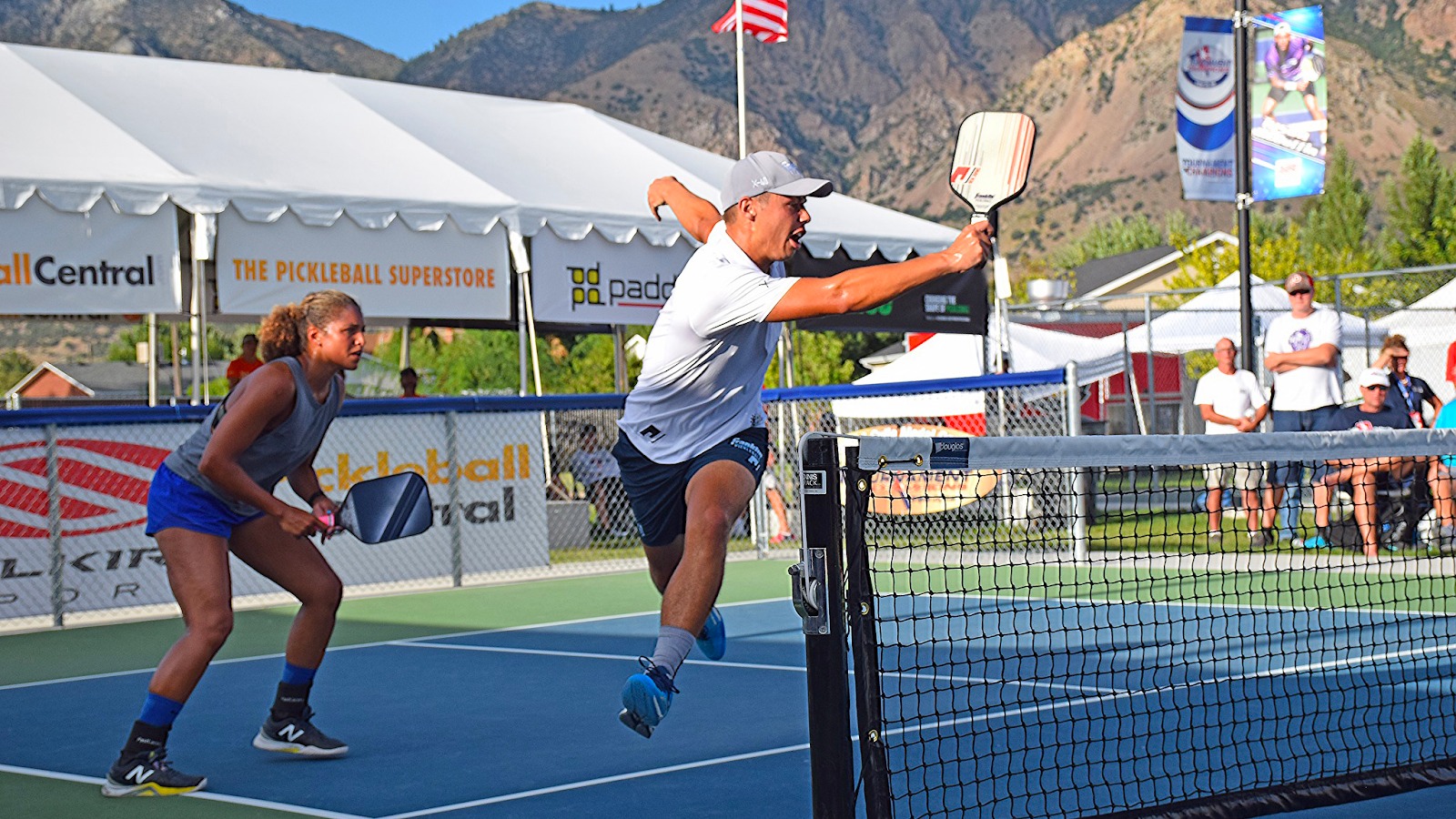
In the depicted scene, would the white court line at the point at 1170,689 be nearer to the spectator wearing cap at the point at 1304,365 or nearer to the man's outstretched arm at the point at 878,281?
the man's outstretched arm at the point at 878,281

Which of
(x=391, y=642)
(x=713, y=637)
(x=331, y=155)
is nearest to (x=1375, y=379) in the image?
(x=391, y=642)

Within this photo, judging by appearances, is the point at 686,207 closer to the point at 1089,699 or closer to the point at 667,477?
the point at 667,477

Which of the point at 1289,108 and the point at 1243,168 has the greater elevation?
the point at 1289,108

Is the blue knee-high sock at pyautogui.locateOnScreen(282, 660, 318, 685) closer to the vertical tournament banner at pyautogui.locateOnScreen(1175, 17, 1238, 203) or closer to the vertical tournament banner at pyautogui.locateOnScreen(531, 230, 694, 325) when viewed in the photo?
the vertical tournament banner at pyautogui.locateOnScreen(531, 230, 694, 325)

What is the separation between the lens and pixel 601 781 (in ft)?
18.1

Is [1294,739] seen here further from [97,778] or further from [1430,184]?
[1430,184]

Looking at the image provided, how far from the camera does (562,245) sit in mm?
15812

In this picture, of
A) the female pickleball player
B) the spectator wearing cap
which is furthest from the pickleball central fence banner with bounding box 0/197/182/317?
the spectator wearing cap

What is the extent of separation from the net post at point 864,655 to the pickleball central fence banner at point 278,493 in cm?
712

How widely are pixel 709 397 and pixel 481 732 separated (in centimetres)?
197

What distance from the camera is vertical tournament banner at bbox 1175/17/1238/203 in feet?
51.8

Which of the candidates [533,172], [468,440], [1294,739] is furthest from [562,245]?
[1294,739]

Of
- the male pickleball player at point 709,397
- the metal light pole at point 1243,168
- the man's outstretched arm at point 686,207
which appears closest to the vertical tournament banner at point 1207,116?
the metal light pole at point 1243,168

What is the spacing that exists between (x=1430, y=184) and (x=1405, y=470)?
56.6 meters
